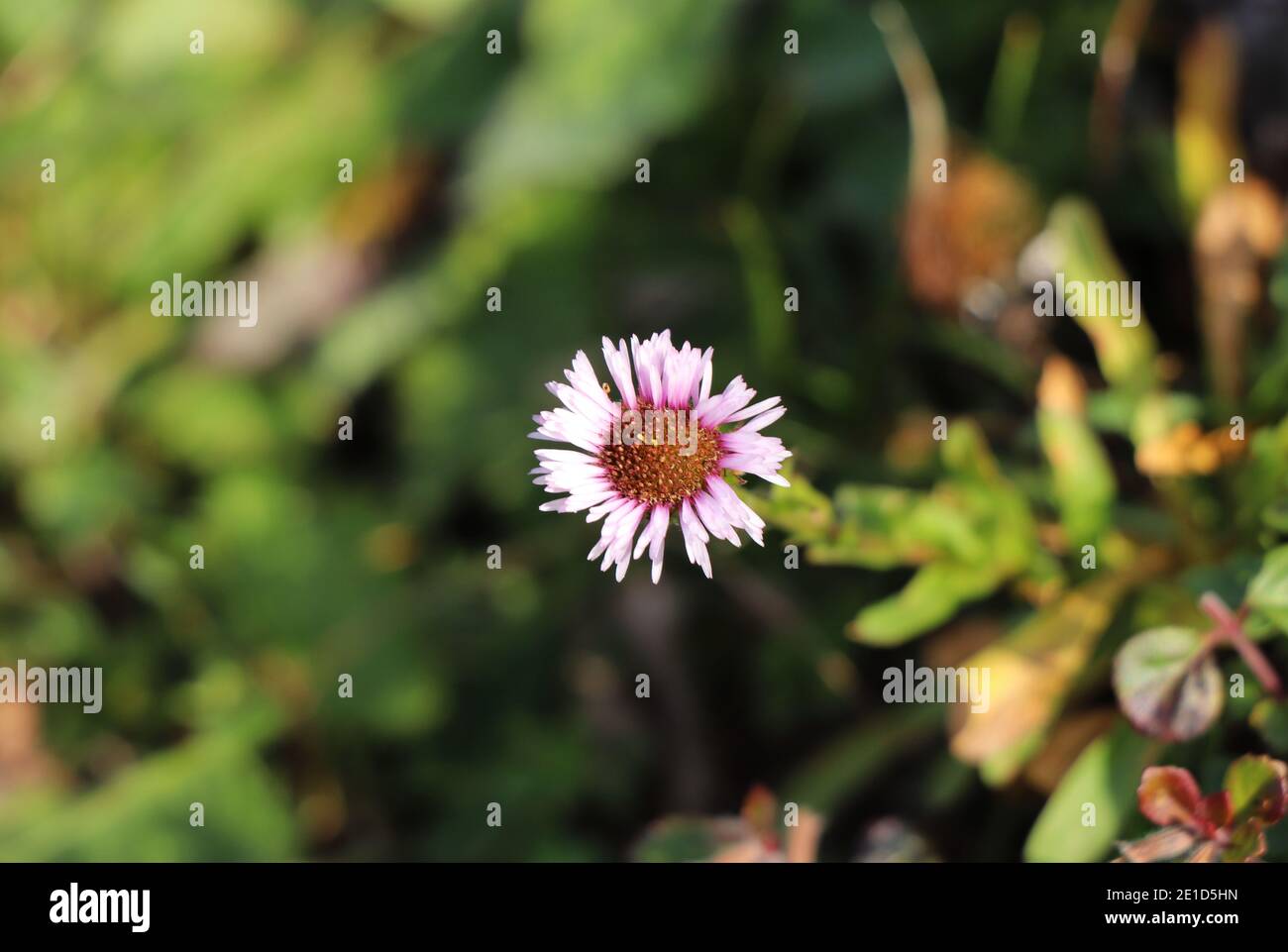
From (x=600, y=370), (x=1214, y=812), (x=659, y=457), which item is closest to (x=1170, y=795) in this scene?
(x=1214, y=812)

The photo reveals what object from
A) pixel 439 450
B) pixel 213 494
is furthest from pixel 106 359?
pixel 439 450

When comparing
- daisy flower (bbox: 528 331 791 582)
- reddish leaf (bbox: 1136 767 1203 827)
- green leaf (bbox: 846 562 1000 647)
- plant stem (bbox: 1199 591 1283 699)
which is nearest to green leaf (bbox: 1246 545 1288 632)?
plant stem (bbox: 1199 591 1283 699)

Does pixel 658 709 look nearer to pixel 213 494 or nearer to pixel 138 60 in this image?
pixel 213 494

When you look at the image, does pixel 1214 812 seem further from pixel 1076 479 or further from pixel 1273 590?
pixel 1076 479

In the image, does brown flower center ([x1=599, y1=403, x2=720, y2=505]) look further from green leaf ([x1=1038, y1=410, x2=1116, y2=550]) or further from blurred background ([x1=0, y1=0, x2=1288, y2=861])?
green leaf ([x1=1038, y1=410, x2=1116, y2=550])

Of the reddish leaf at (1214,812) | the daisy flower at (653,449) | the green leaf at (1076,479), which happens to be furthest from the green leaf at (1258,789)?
the daisy flower at (653,449)

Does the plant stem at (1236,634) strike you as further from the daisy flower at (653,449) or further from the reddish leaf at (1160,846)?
the daisy flower at (653,449)
